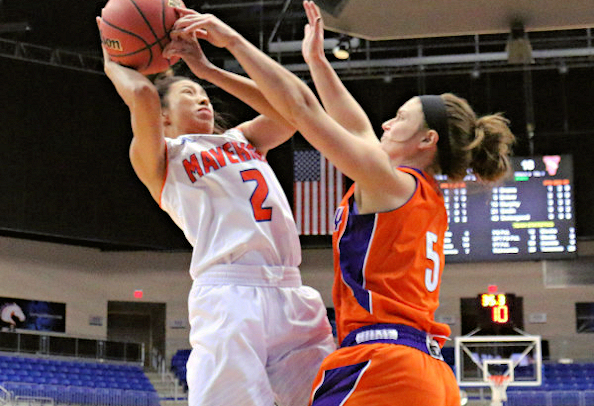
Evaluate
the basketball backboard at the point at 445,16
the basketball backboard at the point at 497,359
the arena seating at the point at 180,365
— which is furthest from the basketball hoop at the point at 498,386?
the basketball backboard at the point at 445,16

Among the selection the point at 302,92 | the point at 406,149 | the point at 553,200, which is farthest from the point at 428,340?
the point at 553,200

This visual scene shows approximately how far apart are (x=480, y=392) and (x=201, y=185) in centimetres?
1291

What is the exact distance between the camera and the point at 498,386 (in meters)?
14.0

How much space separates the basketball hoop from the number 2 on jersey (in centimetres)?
1137

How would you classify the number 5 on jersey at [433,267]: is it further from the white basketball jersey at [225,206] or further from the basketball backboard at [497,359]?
the basketball backboard at [497,359]

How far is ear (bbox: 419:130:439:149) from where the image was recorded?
303cm

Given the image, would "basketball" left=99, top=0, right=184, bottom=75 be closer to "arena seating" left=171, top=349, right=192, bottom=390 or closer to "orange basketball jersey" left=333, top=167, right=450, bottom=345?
"orange basketball jersey" left=333, top=167, right=450, bottom=345

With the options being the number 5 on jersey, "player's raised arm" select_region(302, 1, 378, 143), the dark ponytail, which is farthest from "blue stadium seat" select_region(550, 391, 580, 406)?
"player's raised arm" select_region(302, 1, 378, 143)

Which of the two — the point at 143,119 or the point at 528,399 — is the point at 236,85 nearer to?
the point at 143,119

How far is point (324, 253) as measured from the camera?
1933cm

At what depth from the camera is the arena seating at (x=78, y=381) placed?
46.6ft

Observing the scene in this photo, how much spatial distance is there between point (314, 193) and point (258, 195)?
36.7ft

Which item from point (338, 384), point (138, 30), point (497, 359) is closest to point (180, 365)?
point (497, 359)

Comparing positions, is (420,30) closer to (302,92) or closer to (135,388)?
(302,92)
